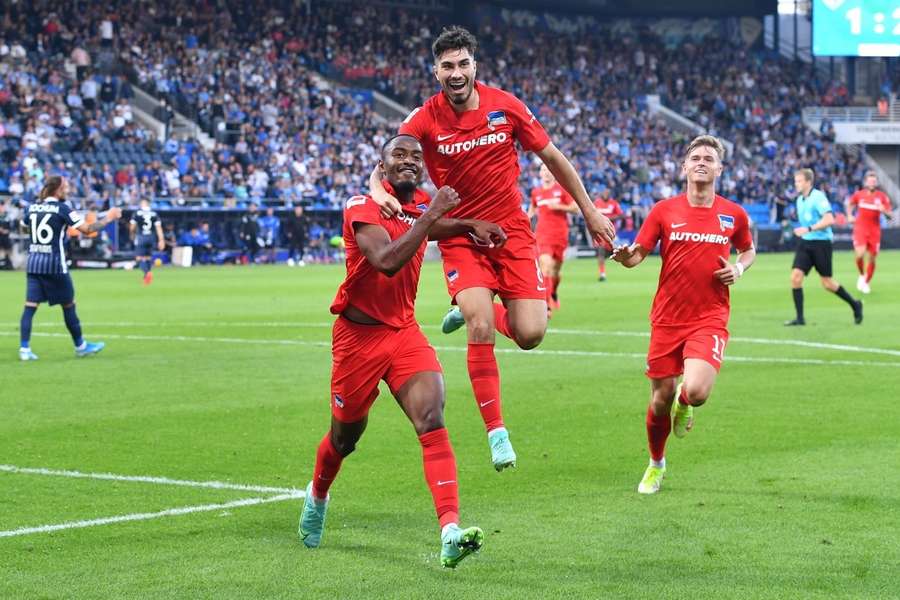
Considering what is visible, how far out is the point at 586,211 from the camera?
8.55 metres

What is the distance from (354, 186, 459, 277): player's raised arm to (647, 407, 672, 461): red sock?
283cm

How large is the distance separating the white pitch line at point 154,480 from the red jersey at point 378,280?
6.67 feet

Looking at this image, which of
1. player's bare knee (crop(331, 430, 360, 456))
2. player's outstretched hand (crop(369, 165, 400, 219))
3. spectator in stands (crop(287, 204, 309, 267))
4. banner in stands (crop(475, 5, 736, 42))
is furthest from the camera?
banner in stands (crop(475, 5, 736, 42))

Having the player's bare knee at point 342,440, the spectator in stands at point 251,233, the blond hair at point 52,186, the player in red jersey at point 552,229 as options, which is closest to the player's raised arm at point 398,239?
the player's bare knee at point 342,440

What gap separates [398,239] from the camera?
656 centimetres

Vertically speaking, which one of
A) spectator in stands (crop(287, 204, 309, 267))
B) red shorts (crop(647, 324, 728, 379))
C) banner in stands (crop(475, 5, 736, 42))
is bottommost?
spectator in stands (crop(287, 204, 309, 267))

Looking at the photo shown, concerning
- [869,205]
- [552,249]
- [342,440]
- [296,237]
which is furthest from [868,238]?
[342,440]

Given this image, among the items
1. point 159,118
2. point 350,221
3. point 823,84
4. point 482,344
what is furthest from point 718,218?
point 823,84

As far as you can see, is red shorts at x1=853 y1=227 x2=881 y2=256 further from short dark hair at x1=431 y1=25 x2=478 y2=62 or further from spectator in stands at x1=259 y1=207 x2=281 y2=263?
spectator in stands at x1=259 y1=207 x2=281 y2=263

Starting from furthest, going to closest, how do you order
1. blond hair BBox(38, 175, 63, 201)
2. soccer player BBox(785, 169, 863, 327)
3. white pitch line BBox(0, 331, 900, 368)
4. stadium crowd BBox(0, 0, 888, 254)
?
stadium crowd BBox(0, 0, 888, 254)
soccer player BBox(785, 169, 863, 327)
blond hair BBox(38, 175, 63, 201)
white pitch line BBox(0, 331, 900, 368)

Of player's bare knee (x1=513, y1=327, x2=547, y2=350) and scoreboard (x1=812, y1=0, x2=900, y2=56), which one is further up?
scoreboard (x1=812, y1=0, x2=900, y2=56)

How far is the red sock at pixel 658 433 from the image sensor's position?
8820 millimetres

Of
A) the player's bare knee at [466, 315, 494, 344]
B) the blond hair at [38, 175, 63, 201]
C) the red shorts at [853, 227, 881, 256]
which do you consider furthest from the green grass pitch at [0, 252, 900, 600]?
the red shorts at [853, 227, 881, 256]

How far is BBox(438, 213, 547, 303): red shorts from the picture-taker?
898 cm
